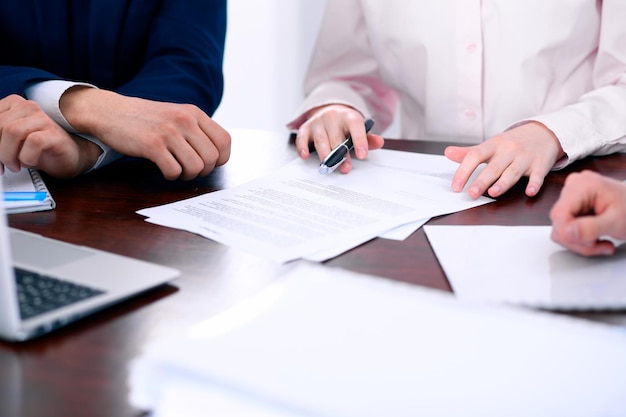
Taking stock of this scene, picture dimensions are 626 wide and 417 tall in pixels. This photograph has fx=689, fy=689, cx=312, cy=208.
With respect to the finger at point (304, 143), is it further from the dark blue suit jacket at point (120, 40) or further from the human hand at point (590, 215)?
the human hand at point (590, 215)

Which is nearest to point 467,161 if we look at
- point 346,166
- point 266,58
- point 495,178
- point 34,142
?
point 495,178

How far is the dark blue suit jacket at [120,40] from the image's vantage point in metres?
1.10

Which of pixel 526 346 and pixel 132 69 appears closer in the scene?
pixel 526 346

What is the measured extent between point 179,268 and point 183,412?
227 mm

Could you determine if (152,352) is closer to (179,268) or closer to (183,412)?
(183,412)

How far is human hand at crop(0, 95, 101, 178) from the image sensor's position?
0.76m

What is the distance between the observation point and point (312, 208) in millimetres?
731

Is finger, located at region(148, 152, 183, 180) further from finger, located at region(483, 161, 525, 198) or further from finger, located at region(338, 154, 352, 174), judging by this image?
finger, located at region(483, 161, 525, 198)

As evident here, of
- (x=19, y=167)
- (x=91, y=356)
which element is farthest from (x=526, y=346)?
(x=19, y=167)

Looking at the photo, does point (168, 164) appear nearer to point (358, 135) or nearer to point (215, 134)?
point (215, 134)

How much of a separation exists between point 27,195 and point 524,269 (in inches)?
20.0

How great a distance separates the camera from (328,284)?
505mm

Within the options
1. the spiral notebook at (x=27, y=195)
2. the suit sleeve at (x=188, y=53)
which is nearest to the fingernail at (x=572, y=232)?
the spiral notebook at (x=27, y=195)

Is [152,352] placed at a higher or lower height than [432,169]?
higher
